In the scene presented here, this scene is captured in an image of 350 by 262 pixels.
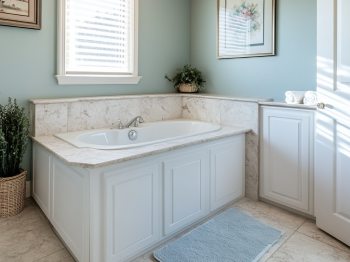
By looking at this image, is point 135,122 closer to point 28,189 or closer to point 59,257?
point 28,189

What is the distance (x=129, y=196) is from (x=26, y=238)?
87 centimetres

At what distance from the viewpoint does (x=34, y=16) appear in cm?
238

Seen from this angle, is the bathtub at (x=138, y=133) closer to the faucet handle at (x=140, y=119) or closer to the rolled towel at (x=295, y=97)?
the faucet handle at (x=140, y=119)

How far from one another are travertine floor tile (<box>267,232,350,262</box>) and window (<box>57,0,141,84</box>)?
209cm

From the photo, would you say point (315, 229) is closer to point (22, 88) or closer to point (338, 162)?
point (338, 162)

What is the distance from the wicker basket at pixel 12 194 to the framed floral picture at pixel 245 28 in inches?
91.7

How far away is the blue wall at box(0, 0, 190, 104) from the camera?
2.34 meters

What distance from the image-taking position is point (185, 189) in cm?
209

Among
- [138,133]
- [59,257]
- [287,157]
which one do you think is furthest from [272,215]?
[59,257]

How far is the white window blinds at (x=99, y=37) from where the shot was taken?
261cm

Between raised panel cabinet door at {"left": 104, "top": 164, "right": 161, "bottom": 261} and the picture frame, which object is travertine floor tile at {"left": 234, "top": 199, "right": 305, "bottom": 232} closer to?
raised panel cabinet door at {"left": 104, "top": 164, "right": 161, "bottom": 261}

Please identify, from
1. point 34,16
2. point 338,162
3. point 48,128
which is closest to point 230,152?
point 338,162

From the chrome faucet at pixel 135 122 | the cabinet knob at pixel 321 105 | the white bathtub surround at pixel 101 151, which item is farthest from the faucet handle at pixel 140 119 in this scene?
the cabinet knob at pixel 321 105

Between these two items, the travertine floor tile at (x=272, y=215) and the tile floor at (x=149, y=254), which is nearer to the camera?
the tile floor at (x=149, y=254)
